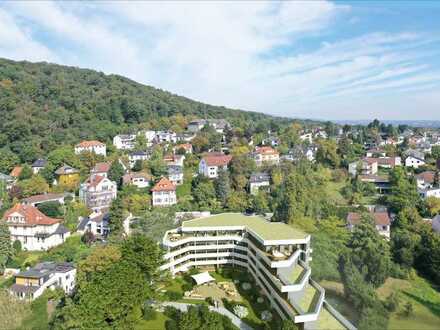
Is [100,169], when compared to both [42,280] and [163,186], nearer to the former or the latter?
[163,186]

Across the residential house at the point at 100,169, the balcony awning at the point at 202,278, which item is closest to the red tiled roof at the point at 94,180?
the residential house at the point at 100,169

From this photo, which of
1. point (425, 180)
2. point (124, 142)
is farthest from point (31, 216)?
point (425, 180)

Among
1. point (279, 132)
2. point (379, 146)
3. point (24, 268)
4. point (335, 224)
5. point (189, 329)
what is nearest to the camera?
point (189, 329)

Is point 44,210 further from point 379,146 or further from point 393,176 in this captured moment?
point 379,146

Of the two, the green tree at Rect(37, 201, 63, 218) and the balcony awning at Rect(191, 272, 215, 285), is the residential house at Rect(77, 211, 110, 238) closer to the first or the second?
the green tree at Rect(37, 201, 63, 218)

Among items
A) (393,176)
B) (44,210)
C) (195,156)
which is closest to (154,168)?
(195,156)

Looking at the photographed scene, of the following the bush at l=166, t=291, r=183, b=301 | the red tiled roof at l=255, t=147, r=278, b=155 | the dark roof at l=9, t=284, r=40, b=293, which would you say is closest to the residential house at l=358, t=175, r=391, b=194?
the red tiled roof at l=255, t=147, r=278, b=155

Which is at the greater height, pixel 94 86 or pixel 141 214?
pixel 94 86
